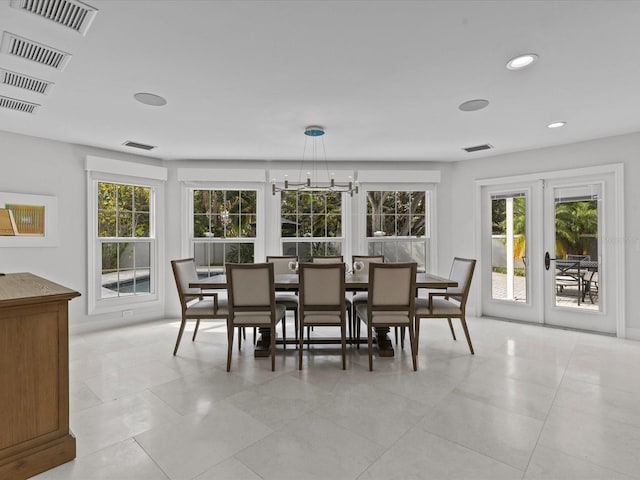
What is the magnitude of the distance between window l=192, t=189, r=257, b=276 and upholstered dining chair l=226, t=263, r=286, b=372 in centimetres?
216

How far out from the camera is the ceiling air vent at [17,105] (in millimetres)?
2895

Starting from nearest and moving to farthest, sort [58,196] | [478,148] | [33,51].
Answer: [33,51] → [58,196] → [478,148]

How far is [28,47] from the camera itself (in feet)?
6.86

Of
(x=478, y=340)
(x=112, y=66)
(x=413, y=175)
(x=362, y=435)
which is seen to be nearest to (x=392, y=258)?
(x=413, y=175)

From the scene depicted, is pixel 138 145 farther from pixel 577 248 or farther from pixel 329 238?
pixel 577 248

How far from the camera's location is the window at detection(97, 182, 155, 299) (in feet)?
14.8

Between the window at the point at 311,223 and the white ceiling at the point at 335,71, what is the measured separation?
1290 mm

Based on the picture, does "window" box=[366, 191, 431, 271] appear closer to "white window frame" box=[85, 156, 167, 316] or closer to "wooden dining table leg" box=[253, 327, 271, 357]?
"wooden dining table leg" box=[253, 327, 271, 357]

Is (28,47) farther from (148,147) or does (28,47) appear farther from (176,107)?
(148,147)

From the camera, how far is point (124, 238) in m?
4.66

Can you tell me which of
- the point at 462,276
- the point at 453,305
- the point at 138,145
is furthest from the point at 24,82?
the point at 462,276

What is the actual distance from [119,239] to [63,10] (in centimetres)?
338

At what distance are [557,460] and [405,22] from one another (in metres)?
2.46

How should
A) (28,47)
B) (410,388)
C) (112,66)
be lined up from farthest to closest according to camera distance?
(410,388), (112,66), (28,47)
